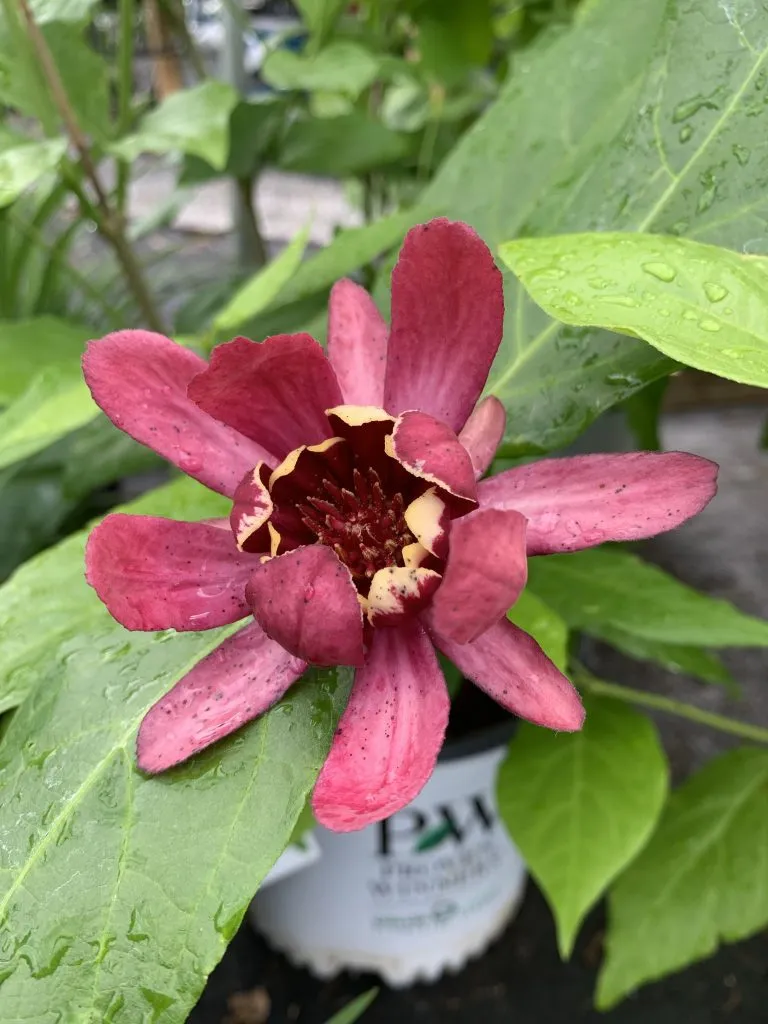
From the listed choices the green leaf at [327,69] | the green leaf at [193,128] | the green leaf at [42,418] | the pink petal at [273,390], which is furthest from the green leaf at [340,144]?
the pink petal at [273,390]

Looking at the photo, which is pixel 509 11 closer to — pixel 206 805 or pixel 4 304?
pixel 4 304

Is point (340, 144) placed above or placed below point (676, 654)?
above

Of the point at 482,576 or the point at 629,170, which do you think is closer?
the point at 482,576

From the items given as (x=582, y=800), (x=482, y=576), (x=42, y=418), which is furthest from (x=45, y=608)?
(x=582, y=800)

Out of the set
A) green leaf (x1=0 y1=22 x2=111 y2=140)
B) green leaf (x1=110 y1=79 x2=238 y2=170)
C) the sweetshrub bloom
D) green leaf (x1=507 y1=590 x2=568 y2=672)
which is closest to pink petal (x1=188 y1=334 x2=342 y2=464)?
the sweetshrub bloom

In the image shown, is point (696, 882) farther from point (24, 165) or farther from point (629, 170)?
point (24, 165)

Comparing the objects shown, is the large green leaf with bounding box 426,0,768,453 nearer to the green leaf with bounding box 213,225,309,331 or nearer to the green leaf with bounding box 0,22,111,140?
the green leaf with bounding box 213,225,309,331

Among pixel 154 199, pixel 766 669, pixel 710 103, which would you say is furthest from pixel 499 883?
pixel 154 199
